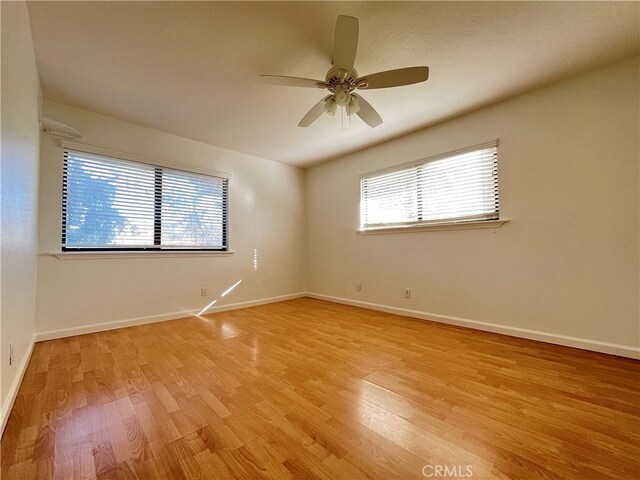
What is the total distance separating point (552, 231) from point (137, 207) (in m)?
4.48

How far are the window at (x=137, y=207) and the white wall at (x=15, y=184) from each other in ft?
2.65

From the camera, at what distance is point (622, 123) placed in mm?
2123

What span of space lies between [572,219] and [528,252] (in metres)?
0.44

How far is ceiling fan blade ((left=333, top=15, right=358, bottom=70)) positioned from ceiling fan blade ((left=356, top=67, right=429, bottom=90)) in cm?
15

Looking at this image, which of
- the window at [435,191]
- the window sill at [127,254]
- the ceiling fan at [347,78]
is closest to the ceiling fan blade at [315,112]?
the ceiling fan at [347,78]

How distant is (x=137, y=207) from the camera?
3.15 metres

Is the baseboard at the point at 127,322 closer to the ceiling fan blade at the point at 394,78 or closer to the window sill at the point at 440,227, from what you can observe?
the window sill at the point at 440,227

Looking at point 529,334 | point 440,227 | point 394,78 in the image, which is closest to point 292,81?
point 394,78

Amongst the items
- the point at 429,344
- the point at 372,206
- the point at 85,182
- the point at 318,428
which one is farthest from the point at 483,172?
the point at 85,182

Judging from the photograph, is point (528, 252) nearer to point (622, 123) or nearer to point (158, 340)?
point (622, 123)

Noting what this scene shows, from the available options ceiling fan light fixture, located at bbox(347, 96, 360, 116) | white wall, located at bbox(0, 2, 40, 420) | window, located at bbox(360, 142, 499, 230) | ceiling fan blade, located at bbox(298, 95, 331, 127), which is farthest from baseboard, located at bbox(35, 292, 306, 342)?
ceiling fan light fixture, located at bbox(347, 96, 360, 116)

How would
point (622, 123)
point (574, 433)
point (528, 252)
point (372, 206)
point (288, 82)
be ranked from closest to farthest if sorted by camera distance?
point (574, 433), point (288, 82), point (622, 123), point (528, 252), point (372, 206)

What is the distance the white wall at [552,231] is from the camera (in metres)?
2.12

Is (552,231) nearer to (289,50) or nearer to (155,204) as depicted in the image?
(289,50)
